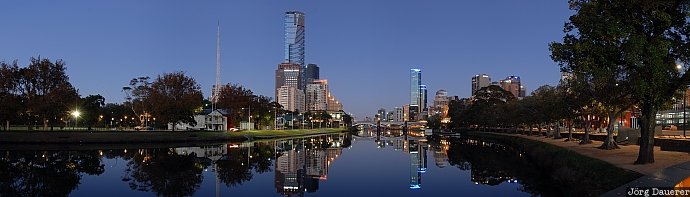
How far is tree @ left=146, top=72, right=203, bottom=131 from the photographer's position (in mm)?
95438

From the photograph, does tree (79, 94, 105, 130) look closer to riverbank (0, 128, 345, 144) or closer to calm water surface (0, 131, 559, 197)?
riverbank (0, 128, 345, 144)

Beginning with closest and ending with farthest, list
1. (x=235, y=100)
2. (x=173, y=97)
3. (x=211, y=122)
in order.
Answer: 1. (x=173, y=97)
2. (x=235, y=100)
3. (x=211, y=122)

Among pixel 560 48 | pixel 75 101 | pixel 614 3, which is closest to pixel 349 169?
pixel 560 48

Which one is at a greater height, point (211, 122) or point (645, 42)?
point (645, 42)

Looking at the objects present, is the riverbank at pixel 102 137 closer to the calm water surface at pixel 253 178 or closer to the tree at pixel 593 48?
the calm water surface at pixel 253 178

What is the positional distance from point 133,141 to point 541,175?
64185mm

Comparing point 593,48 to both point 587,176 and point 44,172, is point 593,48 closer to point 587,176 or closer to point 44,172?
point 587,176

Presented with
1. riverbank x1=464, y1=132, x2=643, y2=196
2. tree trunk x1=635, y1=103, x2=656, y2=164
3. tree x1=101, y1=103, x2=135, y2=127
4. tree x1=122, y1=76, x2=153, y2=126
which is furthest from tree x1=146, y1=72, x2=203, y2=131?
tree trunk x1=635, y1=103, x2=656, y2=164

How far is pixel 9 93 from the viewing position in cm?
8288

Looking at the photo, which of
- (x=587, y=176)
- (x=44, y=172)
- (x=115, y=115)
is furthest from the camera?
(x=115, y=115)

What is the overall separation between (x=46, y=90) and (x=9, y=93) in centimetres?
501

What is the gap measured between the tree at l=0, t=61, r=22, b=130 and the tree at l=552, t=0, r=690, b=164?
79473 mm

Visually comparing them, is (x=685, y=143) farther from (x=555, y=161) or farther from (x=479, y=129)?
(x=479, y=129)

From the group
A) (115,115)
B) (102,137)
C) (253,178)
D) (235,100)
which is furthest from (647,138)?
(115,115)
